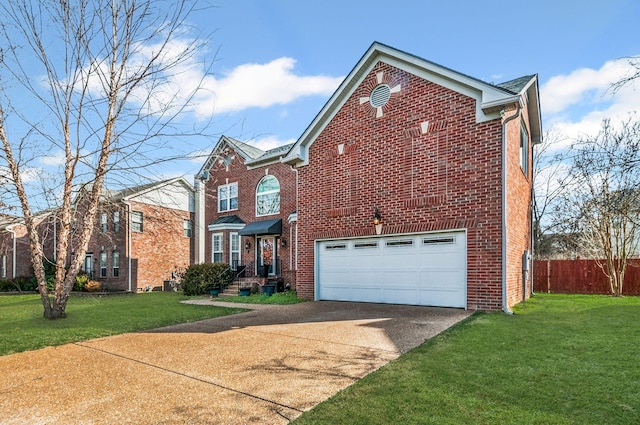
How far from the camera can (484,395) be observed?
3.69m

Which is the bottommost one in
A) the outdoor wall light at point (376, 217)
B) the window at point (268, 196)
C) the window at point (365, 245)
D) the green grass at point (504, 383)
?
the green grass at point (504, 383)

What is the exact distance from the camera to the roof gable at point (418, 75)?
9.16m

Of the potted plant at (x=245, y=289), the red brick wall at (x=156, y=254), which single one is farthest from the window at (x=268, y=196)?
the red brick wall at (x=156, y=254)

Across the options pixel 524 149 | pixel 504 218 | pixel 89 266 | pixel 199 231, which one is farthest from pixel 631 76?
pixel 89 266

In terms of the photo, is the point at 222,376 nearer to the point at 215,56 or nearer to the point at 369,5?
the point at 215,56

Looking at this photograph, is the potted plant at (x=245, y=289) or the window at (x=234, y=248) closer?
the potted plant at (x=245, y=289)

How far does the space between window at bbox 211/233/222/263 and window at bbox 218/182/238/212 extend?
1573 millimetres

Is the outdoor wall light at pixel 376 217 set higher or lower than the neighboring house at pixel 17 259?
higher

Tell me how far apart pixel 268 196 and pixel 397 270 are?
1007 centimetres

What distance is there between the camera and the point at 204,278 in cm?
1719

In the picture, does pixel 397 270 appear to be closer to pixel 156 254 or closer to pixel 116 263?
pixel 156 254

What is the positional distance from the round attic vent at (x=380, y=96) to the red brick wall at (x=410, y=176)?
0.58ft

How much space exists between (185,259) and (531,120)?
20269 mm

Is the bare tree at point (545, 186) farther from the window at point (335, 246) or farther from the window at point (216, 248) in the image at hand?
the window at point (216, 248)
